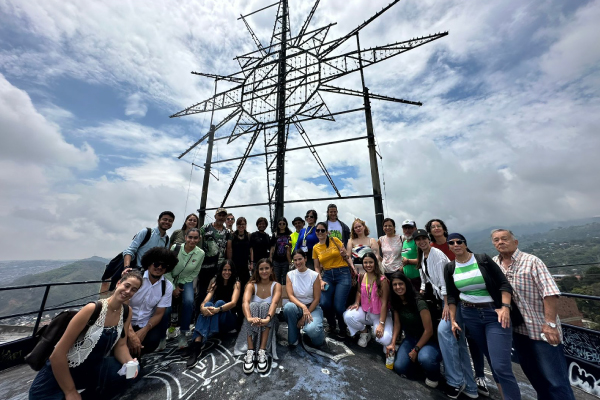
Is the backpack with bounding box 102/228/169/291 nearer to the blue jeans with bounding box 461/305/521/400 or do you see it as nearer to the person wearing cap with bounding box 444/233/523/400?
the person wearing cap with bounding box 444/233/523/400

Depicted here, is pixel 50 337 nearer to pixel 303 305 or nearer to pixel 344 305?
pixel 303 305

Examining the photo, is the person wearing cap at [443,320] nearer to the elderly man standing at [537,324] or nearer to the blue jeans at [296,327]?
the elderly man standing at [537,324]

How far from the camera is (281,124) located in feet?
38.1

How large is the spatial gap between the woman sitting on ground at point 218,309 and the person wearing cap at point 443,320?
10.9 feet

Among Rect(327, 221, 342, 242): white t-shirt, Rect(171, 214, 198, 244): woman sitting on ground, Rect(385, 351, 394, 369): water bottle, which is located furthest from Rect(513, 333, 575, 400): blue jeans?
Rect(171, 214, 198, 244): woman sitting on ground

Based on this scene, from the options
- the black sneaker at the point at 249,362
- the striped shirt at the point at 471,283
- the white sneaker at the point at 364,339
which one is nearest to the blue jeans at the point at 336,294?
the white sneaker at the point at 364,339

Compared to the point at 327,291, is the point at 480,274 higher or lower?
higher

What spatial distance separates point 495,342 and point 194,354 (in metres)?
4.28

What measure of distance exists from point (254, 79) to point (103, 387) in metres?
13.5

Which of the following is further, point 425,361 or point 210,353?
point 210,353

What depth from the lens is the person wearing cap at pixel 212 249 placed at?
4.92 meters

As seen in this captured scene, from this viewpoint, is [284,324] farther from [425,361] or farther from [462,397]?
[462,397]

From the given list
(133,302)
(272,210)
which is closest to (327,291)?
(133,302)

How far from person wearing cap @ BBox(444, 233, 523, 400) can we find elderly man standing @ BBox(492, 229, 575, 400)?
0.16 meters
